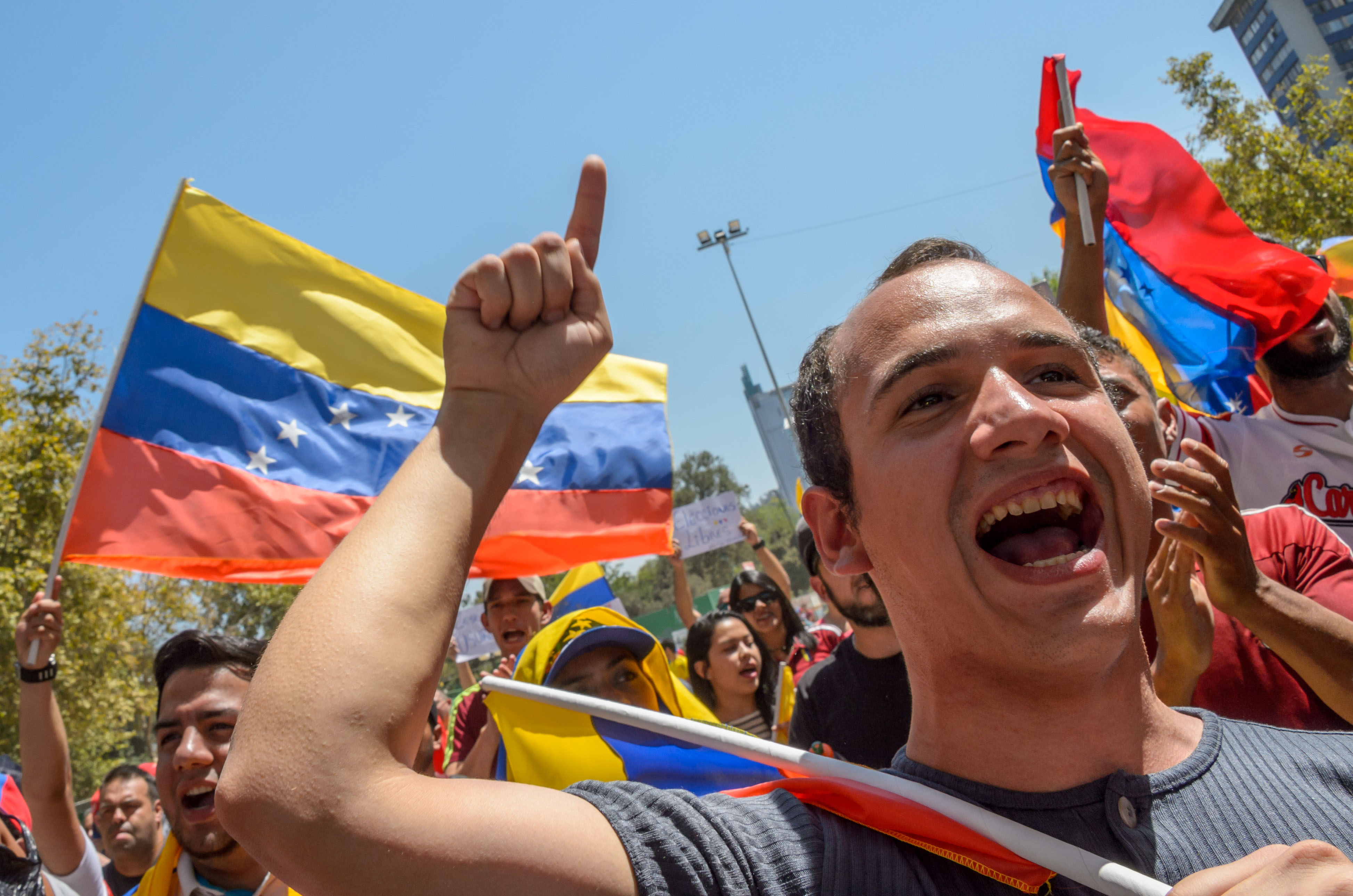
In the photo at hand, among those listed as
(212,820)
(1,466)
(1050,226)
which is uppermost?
(1,466)

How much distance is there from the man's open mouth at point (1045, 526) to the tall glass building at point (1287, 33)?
72.9 metres

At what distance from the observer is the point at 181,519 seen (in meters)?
4.21

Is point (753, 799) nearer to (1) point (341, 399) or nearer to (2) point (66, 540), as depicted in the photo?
(2) point (66, 540)

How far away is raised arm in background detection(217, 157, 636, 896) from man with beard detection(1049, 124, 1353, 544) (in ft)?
9.52

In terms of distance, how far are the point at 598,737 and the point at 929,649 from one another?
56.2 inches

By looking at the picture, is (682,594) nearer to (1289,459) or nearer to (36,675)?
(36,675)

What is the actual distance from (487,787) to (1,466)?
16272mm

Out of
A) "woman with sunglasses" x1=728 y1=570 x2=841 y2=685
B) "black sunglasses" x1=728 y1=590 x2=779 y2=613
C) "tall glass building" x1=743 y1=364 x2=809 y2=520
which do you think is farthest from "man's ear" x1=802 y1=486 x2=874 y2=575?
"tall glass building" x1=743 y1=364 x2=809 y2=520

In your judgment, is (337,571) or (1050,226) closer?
(337,571)

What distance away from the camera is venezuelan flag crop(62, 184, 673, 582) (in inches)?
166

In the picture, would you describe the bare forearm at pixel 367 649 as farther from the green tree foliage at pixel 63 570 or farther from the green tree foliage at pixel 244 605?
the green tree foliage at pixel 244 605

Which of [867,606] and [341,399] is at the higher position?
[341,399]

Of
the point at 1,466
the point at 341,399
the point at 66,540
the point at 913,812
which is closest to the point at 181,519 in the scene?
the point at 66,540

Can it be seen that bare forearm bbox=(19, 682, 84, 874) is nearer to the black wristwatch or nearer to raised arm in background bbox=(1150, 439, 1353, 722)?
the black wristwatch
